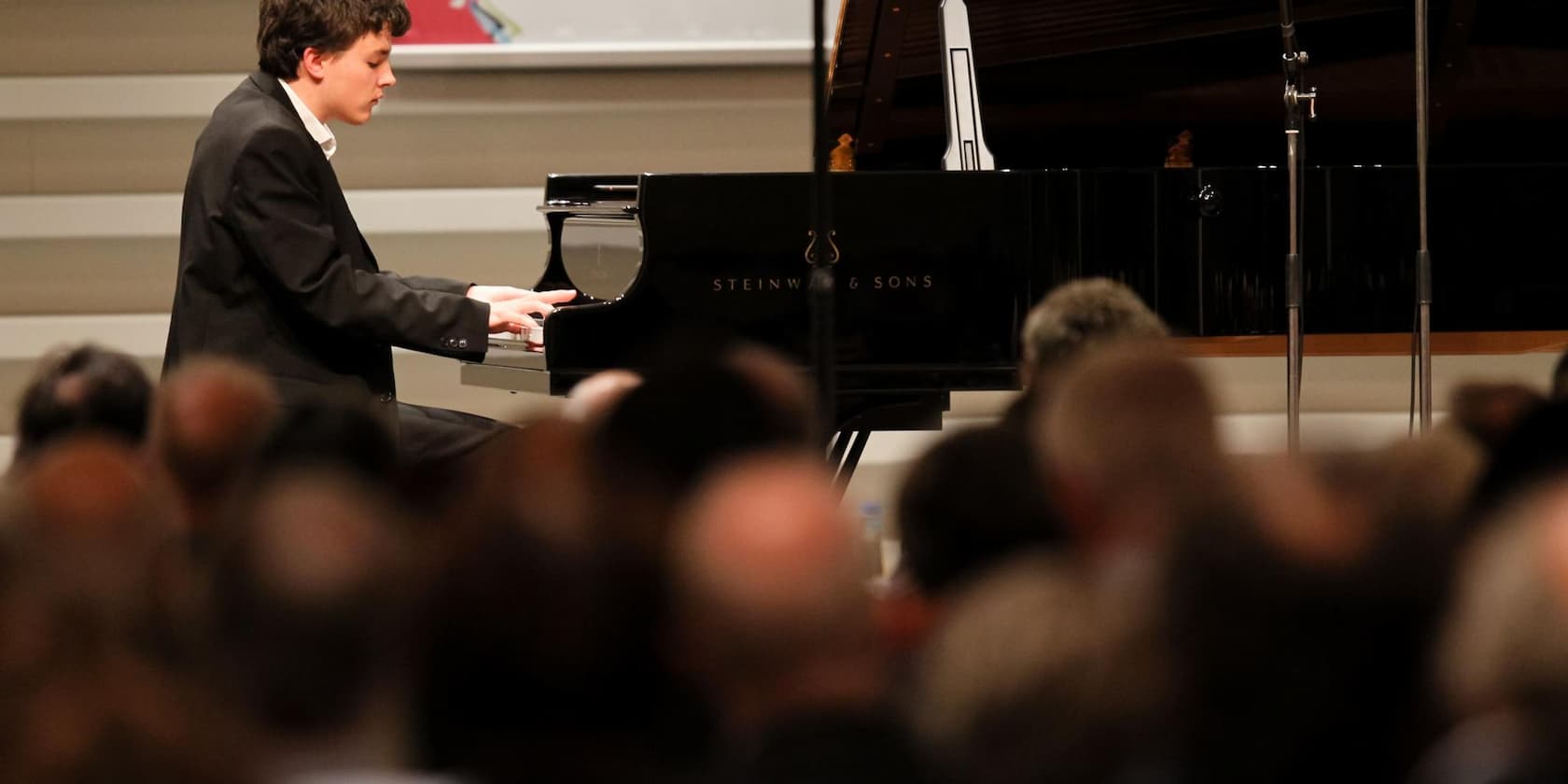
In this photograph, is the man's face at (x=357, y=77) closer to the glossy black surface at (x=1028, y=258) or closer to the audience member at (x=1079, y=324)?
the glossy black surface at (x=1028, y=258)

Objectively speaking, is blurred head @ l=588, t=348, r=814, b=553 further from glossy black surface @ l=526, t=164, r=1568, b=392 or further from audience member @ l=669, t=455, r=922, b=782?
glossy black surface @ l=526, t=164, r=1568, b=392

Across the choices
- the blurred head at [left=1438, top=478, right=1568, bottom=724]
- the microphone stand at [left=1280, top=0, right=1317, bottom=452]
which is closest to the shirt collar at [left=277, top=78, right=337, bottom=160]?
the microphone stand at [left=1280, top=0, right=1317, bottom=452]

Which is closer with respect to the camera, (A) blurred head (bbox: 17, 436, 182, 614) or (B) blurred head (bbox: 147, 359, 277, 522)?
(A) blurred head (bbox: 17, 436, 182, 614)

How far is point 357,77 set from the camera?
9.94 ft

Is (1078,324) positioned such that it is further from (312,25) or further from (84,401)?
(312,25)

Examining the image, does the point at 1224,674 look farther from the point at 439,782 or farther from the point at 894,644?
the point at 439,782

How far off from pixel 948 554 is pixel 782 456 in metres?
0.21

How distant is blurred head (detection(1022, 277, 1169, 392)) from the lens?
1.94 metres

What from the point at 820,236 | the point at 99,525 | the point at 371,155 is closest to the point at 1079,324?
the point at 820,236

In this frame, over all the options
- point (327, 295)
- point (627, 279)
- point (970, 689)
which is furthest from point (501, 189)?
point (970, 689)

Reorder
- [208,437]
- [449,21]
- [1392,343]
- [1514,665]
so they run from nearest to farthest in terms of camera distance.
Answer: [1514,665] < [208,437] < [1392,343] < [449,21]

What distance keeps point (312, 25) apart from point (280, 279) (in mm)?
475

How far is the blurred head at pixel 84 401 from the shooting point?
1816mm

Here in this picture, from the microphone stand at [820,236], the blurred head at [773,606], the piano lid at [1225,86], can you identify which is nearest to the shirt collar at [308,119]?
the piano lid at [1225,86]
